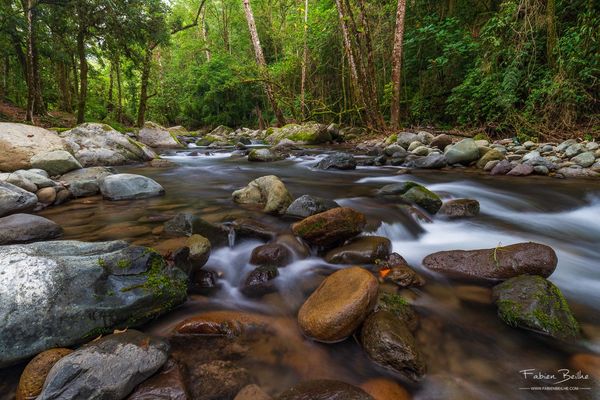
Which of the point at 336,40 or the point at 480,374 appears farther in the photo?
the point at 336,40

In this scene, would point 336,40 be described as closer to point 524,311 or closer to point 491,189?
point 491,189

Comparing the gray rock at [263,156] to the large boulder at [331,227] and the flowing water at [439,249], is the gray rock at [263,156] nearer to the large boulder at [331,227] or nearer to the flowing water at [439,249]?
the flowing water at [439,249]

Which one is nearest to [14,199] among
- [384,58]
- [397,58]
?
[397,58]

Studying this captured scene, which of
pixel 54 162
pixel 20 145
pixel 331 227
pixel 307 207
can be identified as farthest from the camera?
pixel 20 145

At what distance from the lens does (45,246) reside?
7.20 ft

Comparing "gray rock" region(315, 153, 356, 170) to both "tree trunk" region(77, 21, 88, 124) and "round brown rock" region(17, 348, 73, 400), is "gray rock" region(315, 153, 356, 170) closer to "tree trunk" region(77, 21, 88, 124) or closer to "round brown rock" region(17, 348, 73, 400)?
"round brown rock" region(17, 348, 73, 400)

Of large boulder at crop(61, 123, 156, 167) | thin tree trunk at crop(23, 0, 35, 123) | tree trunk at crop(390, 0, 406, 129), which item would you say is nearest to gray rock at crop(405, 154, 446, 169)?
tree trunk at crop(390, 0, 406, 129)

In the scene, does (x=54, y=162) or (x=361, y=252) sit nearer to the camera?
(x=361, y=252)

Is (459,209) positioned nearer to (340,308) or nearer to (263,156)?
(340,308)

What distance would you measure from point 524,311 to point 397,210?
2.08 meters

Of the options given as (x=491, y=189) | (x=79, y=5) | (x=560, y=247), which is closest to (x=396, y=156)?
(x=491, y=189)

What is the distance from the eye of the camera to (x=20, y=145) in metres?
5.87

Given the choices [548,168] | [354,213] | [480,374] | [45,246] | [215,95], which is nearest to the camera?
[480,374]

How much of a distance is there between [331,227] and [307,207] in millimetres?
780
